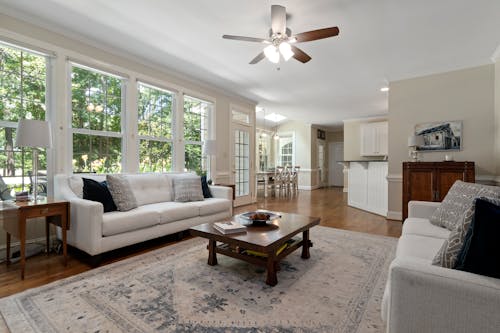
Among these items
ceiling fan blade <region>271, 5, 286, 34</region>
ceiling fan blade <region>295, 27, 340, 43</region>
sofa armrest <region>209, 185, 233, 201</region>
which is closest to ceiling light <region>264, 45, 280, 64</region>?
ceiling fan blade <region>271, 5, 286, 34</region>

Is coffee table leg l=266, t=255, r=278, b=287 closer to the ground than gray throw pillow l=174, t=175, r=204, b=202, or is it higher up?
closer to the ground

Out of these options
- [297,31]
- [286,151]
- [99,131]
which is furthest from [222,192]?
[286,151]

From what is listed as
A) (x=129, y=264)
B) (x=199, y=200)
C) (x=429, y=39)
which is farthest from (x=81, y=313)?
(x=429, y=39)

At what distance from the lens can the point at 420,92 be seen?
441 centimetres

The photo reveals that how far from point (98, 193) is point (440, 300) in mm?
3067

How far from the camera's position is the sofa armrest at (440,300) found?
2.95 feet

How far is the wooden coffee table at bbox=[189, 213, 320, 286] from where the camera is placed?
6.49 ft

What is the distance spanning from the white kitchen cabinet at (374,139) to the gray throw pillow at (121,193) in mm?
7507

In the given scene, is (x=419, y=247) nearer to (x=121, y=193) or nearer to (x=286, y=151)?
(x=121, y=193)

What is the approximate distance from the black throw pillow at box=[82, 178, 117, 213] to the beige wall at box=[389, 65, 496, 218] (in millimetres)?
4611

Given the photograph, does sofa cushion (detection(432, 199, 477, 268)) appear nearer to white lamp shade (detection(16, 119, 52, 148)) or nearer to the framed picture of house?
white lamp shade (detection(16, 119, 52, 148))

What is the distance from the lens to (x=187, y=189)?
3707mm

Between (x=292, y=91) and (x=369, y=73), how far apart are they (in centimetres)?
163

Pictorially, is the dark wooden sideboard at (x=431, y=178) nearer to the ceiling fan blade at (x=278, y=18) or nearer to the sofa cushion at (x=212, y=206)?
the sofa cushion at (x=212, y=206)
